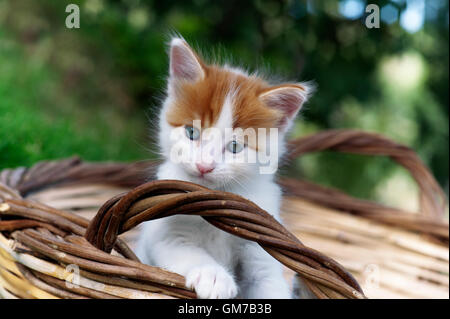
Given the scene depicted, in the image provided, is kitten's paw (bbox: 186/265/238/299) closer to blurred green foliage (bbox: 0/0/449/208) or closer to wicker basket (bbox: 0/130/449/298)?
wicker basket (bbox: 0/130/449/298)

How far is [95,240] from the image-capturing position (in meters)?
0.99

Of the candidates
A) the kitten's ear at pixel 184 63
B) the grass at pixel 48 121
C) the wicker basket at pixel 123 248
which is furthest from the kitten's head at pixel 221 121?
the grass at pixel 48 121

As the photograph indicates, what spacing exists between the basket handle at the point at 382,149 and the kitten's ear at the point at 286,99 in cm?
73

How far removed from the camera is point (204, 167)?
103 centimetres

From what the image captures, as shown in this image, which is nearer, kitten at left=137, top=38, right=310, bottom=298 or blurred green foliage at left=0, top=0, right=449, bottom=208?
kitten at left=137, top=38, right=310, bottom=298

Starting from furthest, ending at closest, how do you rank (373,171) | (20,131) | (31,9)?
(31,9)
(373,171)
(20,131)

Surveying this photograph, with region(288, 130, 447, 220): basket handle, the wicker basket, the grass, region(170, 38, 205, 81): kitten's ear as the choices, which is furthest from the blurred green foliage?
region(170, 38, 205, 81): kitten's ear

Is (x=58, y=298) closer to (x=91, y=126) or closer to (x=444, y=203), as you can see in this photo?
(x=444, y=203)

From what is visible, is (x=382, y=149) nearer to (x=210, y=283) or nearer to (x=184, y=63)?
(x=184, y=63)

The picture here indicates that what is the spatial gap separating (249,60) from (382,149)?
0.84 m

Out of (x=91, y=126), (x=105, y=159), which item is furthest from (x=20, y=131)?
(x=91, y=126)

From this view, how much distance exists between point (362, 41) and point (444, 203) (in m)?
1.24

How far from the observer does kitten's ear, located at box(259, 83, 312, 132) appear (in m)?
1.12

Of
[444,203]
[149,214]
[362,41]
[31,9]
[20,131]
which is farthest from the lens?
[31,9]
